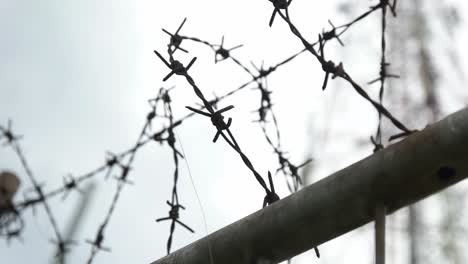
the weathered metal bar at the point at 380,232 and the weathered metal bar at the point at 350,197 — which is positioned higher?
the weathered metal bar at the point at 350,197

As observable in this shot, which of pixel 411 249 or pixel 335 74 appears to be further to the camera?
pixel 411 249

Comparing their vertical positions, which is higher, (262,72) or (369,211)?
(262,72)

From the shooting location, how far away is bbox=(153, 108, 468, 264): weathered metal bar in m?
1.55

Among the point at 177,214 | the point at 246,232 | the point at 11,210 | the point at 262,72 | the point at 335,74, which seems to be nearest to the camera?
the point at 246,232

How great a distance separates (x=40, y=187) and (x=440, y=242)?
12417 millimetres

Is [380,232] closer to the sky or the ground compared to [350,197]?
closer to the ground

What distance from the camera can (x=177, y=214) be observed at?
8.13 ft

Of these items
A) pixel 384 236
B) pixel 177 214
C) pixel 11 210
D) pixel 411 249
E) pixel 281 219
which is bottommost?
pixel 384 236

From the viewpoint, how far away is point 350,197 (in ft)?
5.37

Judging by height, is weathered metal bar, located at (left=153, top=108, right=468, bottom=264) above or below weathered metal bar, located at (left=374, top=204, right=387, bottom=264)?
above

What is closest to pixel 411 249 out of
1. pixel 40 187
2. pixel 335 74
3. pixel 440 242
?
pixel 440 242

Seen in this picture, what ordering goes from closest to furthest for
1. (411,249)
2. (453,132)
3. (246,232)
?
(453,132), (246,232), (411,249)

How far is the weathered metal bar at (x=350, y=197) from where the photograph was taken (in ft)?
5.08

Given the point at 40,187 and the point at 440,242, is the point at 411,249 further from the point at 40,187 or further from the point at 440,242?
the point at 40,187
